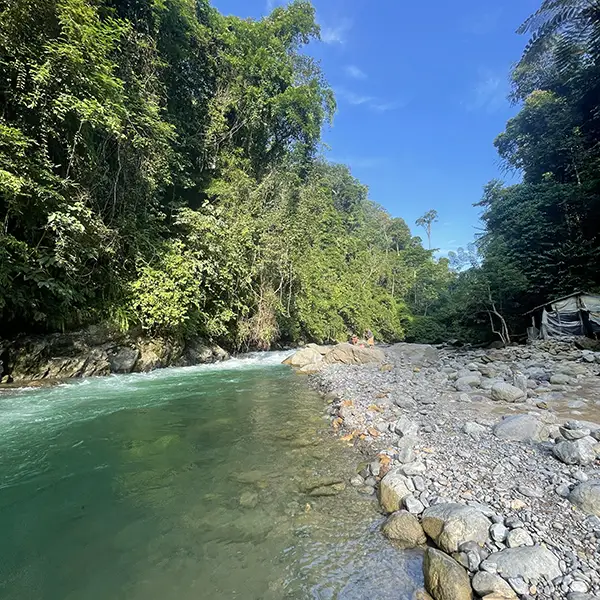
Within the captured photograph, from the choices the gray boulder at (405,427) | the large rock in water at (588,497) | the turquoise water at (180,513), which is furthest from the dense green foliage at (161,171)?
the large rock in water at (588,497)

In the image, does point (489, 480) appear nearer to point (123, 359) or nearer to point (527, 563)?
point (527, 563)

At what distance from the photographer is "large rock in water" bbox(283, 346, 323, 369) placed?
1300cm

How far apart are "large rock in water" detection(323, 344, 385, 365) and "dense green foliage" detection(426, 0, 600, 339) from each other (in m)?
6.80

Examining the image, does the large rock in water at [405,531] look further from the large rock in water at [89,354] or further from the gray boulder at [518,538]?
the large rock in water at [89,354]

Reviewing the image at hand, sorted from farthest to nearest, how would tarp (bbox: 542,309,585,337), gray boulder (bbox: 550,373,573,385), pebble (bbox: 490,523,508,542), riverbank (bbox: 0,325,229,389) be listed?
tarp (bbox: 542,309,585,337) → riverbank (bbox: 0,325,229,389) → gray boulder (bbox: 550,373,573,385) → pebble (bbox: 490,523,508,542)

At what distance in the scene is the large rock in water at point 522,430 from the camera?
13.8 ft

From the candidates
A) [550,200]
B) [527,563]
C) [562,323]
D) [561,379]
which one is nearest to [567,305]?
[562,323]

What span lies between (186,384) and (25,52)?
7902 mm

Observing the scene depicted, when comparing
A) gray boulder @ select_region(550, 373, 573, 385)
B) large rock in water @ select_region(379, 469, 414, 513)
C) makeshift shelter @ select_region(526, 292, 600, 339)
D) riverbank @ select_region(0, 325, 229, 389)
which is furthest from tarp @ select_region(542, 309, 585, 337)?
riverbank @ select_region(0, 325, 229, 389)

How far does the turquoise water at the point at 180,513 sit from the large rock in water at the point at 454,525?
262mm

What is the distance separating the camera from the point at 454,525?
9.01 feet

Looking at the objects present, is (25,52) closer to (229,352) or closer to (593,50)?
(229,352)

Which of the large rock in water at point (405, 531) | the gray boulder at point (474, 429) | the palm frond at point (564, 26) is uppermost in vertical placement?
the palm frond at point (564, 26)

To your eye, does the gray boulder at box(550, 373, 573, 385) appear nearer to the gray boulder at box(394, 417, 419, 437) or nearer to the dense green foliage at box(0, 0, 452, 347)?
the gray boulder at box(394, 417, 419, 437)
